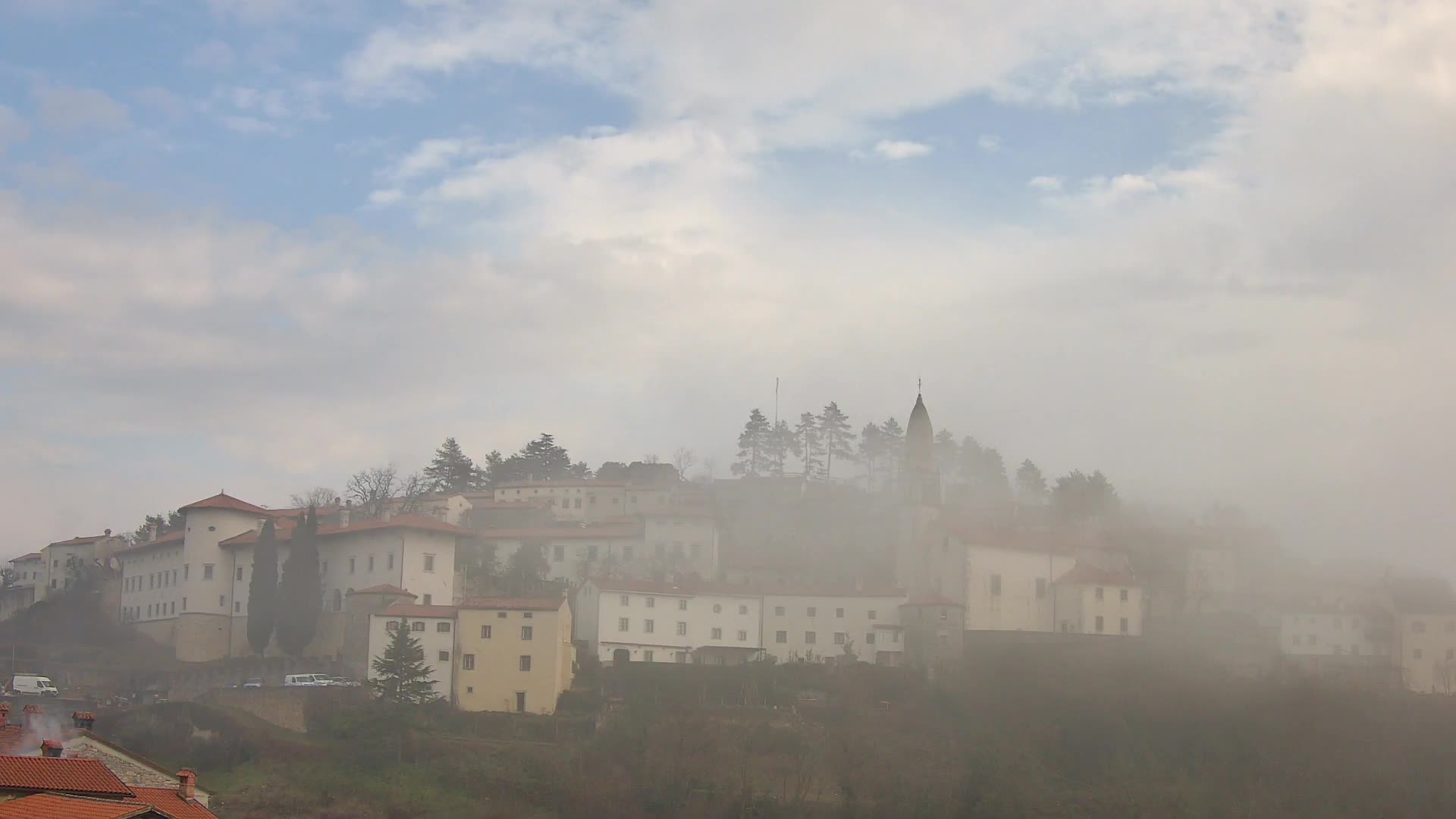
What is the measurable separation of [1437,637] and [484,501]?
5731 cm

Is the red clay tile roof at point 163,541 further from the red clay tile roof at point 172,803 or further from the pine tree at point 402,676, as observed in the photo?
the red clay tile roof at point 172,803

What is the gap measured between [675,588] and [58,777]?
4664 centimetres

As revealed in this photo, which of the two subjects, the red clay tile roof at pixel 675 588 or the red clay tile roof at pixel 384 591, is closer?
the red clay tile roof at pixel 384 591

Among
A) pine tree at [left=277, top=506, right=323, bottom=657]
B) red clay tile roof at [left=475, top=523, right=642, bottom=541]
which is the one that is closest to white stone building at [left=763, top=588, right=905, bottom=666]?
red clay tile roof at [left=475, top=523, right=642, bottom=541]

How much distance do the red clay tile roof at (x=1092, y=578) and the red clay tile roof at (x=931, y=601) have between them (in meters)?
7.94

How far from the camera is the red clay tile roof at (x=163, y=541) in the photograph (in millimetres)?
86375

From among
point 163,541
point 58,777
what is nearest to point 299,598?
point 163,541

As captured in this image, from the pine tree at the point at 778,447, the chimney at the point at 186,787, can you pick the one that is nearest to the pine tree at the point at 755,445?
the pine tree at the point at 778,447

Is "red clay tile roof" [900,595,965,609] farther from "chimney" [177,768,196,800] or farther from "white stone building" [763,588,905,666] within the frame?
"chimney" [177,768,196,800]

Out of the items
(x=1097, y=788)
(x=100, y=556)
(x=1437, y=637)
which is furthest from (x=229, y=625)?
(x=1437, y=637)

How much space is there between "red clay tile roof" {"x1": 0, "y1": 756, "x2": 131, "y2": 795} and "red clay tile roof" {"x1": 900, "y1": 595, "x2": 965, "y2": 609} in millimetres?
47187

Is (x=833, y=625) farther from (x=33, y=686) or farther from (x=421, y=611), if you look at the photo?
(x=33, y=686)

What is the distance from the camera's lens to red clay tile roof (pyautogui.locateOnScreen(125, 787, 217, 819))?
109 feet

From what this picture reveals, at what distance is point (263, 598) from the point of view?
76.9 meters
